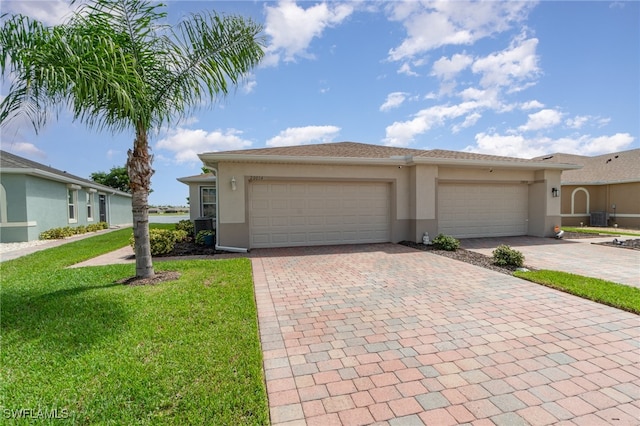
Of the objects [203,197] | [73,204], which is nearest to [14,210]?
[73,204]

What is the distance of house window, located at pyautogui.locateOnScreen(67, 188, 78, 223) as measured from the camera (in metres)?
17.0

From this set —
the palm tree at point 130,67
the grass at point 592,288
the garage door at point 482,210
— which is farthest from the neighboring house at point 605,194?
the palm tree at point 130,67

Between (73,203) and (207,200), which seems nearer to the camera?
(207,200)

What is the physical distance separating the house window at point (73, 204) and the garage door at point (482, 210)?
20308 mm

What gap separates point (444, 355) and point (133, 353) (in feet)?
11.1

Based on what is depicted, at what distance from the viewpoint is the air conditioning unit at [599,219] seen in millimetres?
17406

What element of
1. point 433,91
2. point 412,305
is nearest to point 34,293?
point 412,305

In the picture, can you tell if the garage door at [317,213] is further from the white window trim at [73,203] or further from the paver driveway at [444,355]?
the white window trim at [73,203]

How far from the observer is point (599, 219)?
57.6ft

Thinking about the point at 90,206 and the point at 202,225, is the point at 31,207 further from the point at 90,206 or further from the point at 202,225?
the point at 202,225

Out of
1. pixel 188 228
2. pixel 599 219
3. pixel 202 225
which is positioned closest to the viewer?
pixel 202 225

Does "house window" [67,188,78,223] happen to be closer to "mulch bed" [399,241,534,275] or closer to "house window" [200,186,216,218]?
"house window" [200,186,216,218]

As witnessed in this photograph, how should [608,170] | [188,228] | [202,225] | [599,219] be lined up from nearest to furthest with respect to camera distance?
[202,225] < [188,228] < [599,219] < [608,170]

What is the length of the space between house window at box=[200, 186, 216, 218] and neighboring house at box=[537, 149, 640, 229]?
20.8 meters
